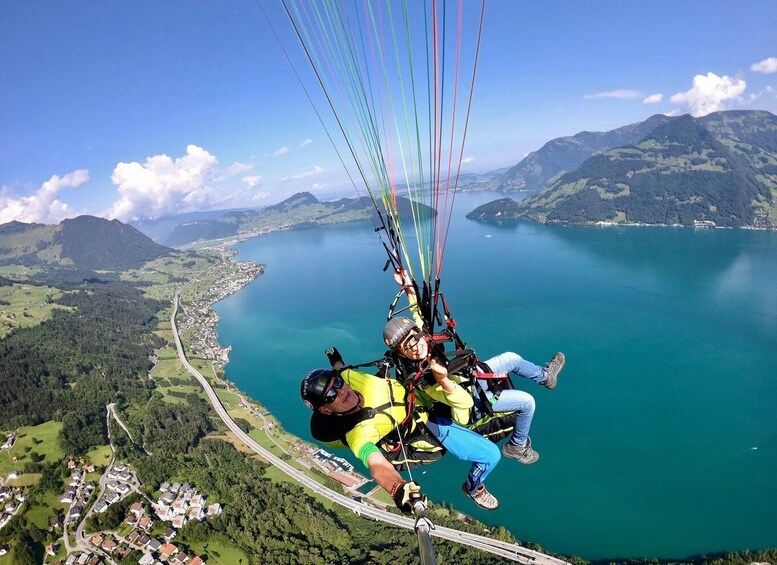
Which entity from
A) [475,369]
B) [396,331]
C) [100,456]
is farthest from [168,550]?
[396,331]

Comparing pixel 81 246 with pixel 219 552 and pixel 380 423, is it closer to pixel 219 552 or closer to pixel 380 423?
pixel 219 552

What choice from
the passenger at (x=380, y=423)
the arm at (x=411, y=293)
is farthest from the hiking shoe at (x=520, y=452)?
the arm at (x=411, y=293)

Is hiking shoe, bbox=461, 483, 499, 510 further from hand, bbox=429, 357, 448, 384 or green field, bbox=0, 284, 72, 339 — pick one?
green field, bbox=0, 284, 72, 339

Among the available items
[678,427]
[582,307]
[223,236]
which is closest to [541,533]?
[678,427]

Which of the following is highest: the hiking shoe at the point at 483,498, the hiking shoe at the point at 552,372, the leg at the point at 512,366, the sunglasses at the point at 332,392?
the sunglasses at the point at 332,392

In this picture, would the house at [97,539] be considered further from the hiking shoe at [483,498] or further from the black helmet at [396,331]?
the black helmet at [396,331]

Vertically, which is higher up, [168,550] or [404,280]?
[404,280]

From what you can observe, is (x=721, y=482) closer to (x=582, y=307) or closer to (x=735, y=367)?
(x=735, y=367)
